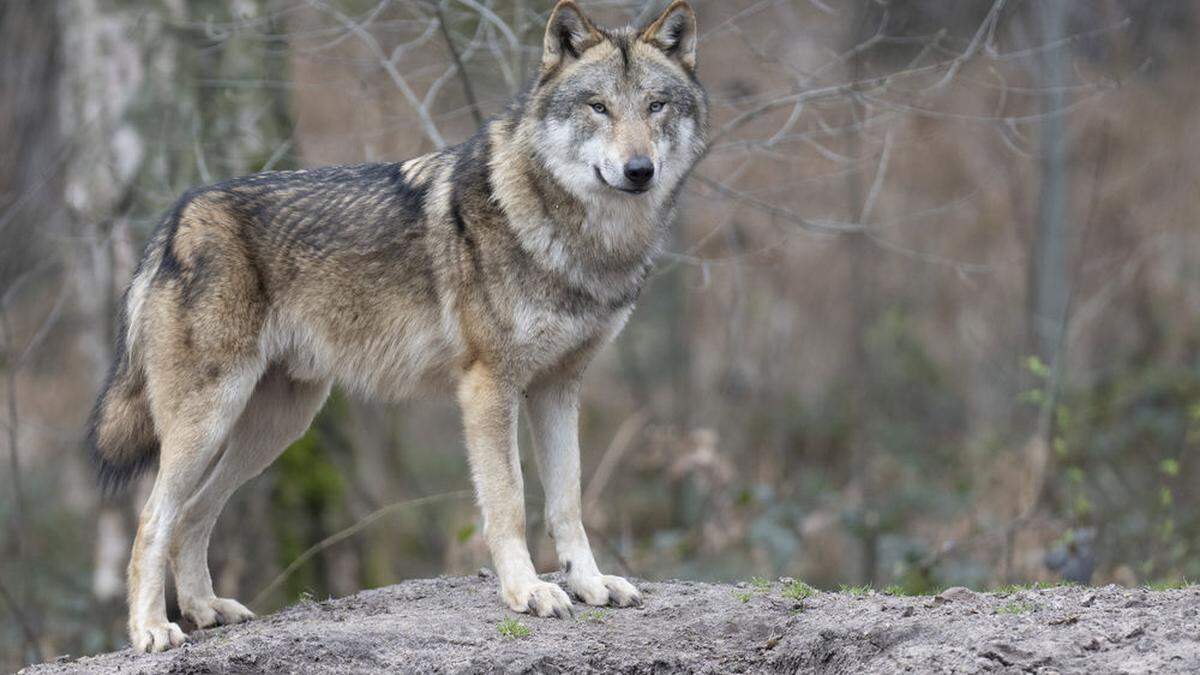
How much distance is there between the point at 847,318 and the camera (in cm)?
1477

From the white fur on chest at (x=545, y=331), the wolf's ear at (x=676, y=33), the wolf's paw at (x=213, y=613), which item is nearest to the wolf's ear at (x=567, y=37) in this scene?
the wolf's ear at (x=676, y=33)

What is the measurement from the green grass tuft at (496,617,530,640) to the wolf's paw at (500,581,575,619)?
0.20 metres

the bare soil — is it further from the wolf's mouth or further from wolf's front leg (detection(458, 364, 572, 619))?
the wolf's mouth

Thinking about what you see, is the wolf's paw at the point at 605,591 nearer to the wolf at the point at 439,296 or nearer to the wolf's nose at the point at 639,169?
the wolf at the point at 439,296

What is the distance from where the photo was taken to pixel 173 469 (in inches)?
221

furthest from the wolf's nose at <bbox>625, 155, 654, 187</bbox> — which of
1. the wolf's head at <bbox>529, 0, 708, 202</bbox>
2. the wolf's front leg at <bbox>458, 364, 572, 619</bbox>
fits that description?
the wolf's front leg at <bbox>458, 364, 572, 619</bbox>

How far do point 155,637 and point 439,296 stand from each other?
1.81m

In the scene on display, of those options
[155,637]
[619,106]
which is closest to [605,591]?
[155,637]

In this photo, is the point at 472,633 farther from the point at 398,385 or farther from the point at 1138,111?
the point at 1138,111

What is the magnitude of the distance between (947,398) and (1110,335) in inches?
74.4

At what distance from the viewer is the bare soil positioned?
4.25m

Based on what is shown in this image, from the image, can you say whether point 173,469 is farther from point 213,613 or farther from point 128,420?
point 213,613

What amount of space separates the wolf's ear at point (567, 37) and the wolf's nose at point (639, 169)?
29.2 inches

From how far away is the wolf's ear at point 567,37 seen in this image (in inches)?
221
